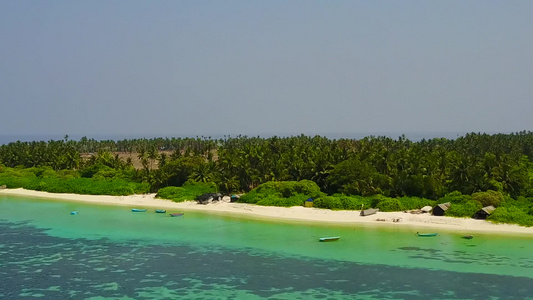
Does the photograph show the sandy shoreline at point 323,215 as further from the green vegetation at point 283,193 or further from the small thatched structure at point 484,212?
the green vegetation at point 283,193

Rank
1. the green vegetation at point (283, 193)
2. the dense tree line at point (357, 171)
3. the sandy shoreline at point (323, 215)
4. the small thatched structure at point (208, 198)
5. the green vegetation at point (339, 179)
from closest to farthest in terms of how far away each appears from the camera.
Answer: the sandy shoreline at point (323, 215) < the green vegetation at point (339, 179) < the dense tree line at point (357, 171) < the green vegetation at point (283, 193) < the small thatched structure at point (208, 198)

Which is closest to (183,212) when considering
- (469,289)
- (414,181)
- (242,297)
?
(414,181)

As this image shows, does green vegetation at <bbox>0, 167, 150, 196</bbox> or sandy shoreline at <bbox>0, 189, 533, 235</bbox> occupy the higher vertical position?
green vegetation at <bbox>0, 167, 150, 196</bbox>

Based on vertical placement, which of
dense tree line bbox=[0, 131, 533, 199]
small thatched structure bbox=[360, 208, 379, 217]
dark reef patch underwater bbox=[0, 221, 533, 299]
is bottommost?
dark reef patch underwater bbox=[0, 221, 533, 299]

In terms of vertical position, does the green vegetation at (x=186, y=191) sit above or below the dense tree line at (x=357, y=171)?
below

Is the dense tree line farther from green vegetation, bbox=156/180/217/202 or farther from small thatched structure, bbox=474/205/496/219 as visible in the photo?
small thatched structure, bbox=474/205/496/219

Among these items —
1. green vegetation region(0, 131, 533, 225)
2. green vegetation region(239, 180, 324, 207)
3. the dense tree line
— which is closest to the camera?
green vegetation region(0, 131, 533, 225)

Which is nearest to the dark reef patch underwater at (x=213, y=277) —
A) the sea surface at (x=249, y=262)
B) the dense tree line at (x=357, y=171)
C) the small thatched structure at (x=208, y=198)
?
the sea surface at (x=249, y=262)

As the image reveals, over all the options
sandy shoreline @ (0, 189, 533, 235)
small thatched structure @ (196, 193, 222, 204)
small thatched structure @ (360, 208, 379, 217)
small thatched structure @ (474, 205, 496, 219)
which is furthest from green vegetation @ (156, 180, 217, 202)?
small thatched structure @ (474, 205, 496, 219)
